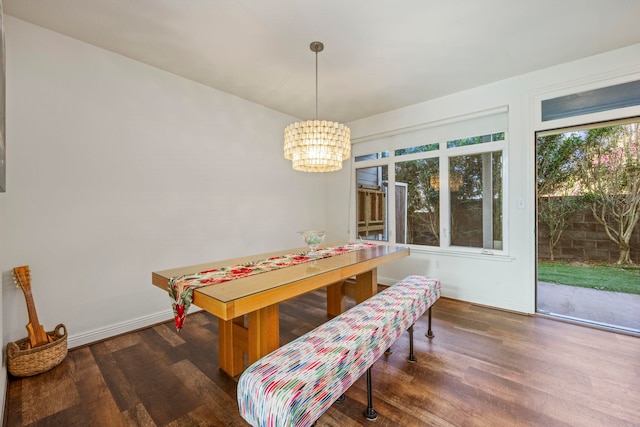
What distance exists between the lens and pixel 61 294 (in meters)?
2.36

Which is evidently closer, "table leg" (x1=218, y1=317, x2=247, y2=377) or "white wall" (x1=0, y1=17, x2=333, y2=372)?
"table leg" (x1=218, y1=317, x2=247, y2=377)

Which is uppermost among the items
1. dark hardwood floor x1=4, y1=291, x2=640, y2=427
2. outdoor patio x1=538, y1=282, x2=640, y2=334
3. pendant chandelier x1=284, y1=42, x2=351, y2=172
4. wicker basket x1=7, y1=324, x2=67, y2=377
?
pendant chandelier x1=284, y1=42, x2=351, y2=172

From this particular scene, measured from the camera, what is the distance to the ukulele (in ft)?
6.82

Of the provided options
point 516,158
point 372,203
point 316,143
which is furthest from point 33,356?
point 516,158

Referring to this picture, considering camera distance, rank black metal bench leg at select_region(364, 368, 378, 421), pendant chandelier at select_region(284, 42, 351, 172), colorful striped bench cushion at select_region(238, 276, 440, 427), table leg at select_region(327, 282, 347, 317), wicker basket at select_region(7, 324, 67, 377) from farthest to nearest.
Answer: table leg at select_region(327, 282, 347, 317) → pendant chandelier at select_region(284, 42, 351, 172) → wicker basket at select_region(7, 324, 67, 377) → black metal bench leg at select_region(364, 368, 378, 421) → colorful striped bench cushion at select_region(238, 276, 440, 427)

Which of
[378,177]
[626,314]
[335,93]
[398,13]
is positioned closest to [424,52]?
[398,13]

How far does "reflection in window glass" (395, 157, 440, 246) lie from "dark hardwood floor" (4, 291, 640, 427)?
1563 mm

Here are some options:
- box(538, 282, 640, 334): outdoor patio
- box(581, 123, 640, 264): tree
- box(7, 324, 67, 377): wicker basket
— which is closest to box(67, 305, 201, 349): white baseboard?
box(7, 324, 67, 377): wicker basket

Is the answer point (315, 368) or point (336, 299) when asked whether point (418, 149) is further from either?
point (315, 368)

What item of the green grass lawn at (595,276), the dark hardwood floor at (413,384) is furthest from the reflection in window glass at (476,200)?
the green grass lawn at (595,276)

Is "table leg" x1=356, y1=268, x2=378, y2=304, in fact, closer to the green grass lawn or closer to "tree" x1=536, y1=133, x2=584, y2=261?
the green grass lawn

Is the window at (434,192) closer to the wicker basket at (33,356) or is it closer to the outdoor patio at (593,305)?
the outdoor patio at (593,305)

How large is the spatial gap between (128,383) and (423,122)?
4232mm

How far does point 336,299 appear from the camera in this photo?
307 cm
